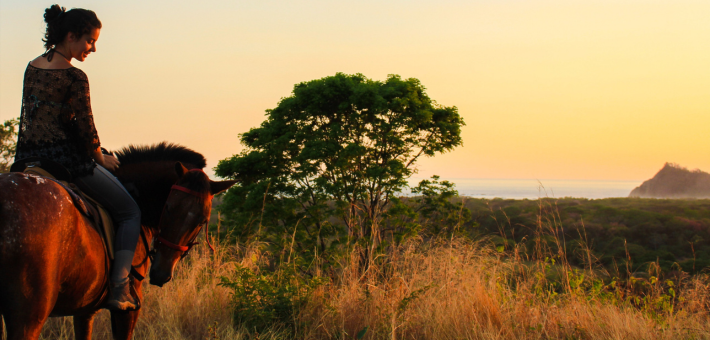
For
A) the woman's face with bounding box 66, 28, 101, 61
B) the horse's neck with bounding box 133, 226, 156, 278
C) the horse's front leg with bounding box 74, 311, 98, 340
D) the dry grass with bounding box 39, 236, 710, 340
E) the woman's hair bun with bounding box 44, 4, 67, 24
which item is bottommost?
the dry grass with bounding box 39, 236, 710, 340

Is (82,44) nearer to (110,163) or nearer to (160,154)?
(110,163)

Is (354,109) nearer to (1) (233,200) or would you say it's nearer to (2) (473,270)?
(1) (233,200)

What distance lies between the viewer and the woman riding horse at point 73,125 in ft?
7.24

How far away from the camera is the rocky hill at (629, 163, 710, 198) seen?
91.1 m

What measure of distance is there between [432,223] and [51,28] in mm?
15078

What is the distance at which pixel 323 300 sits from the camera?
13.6ft

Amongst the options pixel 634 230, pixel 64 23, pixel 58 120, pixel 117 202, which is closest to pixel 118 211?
pixel 117 202

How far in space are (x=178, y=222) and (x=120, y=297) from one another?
51 centimetres

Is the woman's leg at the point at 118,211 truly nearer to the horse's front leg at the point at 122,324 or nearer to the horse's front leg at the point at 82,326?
the horse's front leg at the point at 122,324

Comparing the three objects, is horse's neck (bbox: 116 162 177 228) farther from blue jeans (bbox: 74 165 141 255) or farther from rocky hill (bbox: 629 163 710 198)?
rocky hill (bbox: 629 163 710 198)

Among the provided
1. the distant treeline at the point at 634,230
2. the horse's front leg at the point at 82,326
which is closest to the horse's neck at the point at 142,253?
the horse's front leg at the point at 82,326

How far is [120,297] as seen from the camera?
2.36 metres

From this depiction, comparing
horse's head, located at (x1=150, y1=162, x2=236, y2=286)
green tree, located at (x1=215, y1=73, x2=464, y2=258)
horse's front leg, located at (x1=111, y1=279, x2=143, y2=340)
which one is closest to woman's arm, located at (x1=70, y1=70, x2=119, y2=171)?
horse's head, located at (x1=150, y1=162, x2=236, y2=286)

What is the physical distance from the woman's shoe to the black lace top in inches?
25.4
